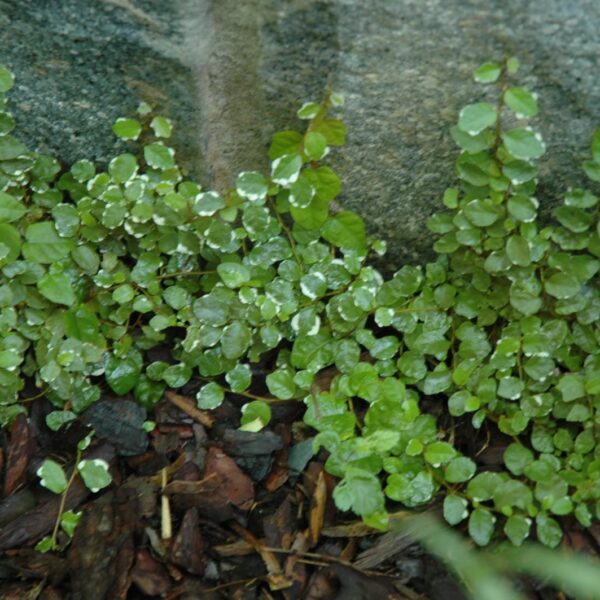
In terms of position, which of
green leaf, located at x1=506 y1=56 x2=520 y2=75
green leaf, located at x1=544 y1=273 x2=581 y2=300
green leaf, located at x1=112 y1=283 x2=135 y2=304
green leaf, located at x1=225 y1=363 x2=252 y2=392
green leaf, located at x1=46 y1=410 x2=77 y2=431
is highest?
green leaf, located at x1=506 y1=56 x2=520 y2=75

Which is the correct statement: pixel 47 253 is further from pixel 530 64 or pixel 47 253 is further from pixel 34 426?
pixel 530 64

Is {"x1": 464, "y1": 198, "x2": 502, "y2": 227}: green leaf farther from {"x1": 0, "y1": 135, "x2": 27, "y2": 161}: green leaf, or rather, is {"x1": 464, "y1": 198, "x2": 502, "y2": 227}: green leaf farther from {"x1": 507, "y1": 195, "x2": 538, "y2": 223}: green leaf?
{"x1": 0, "y1": 135, "x2": 27, "y2": 161}: green leaf

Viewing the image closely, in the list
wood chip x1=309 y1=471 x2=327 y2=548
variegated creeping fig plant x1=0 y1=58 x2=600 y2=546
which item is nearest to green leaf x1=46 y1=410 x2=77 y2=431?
variegated creeping fig plant x1=0 y1=58 x2=600 y2=546

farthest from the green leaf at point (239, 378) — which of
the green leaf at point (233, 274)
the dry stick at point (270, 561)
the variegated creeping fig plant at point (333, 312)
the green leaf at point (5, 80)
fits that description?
the green leaf at point (5, 80)

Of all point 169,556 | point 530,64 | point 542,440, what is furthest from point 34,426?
point 530,64

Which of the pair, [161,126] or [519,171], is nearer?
[519,171]

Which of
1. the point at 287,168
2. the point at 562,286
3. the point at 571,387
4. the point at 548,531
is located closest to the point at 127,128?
the point at 287,168

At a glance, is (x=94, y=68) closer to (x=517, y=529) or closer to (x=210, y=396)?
(x=210, y=396)
